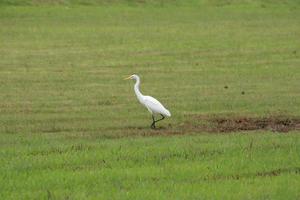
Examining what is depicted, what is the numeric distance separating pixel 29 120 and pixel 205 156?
6.04 metres

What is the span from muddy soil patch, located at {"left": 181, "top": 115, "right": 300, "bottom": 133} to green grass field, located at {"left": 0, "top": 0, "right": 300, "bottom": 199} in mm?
157

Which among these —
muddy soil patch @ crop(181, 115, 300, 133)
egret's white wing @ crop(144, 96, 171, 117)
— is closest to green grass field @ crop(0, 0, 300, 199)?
muddy soil patch @ crop(181, 115, 300, 133)

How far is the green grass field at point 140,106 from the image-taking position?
11.6 m

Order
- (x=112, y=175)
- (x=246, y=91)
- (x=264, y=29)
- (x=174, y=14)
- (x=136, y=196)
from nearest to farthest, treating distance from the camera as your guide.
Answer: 1. (x=136, y=196)
2. (x=112, y=175)
3. (x=246, y=91)
4. (x=264, y=29)
5. (x=174, y=14)

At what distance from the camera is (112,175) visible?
11867 millimetres

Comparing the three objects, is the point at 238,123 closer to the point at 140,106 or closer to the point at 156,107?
the point at 156,107

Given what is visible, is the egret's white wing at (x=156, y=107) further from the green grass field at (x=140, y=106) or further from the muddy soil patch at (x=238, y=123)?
the muddy soil patch at (x=238, y=123)

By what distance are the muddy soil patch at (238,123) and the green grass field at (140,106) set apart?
0.52ft

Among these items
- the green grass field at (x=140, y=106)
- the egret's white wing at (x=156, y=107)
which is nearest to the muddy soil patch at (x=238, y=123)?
the green grass field at (x=140, y=106)

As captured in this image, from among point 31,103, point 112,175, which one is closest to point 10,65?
point 31,103

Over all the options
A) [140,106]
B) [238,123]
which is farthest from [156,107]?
[140,106]

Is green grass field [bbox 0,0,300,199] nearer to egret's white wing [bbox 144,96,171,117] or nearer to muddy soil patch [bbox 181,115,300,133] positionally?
muddy soil patch [bbox 181,115,300,133]

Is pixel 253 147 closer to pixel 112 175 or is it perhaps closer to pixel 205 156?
pixel 205 156

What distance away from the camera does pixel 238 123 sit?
18.0 meters
